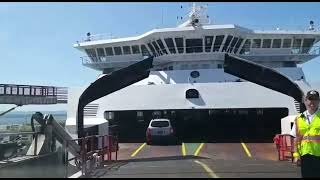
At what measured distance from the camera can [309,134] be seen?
602 centimetres

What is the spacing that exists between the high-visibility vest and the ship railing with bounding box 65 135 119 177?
620cm

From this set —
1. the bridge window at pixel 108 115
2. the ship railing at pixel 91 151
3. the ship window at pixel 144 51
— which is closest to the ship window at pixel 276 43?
the ship window at pixel 144 51

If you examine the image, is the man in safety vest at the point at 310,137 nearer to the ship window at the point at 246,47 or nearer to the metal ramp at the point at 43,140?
the metal ramp at the point at 43,140

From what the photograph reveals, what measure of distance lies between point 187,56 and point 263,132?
19.6ft

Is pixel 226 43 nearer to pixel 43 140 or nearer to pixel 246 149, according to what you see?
→ pixel 246 149

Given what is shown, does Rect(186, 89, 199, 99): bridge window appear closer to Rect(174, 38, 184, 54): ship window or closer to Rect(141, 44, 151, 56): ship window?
Rect(174, 38, 184, 54): ship window

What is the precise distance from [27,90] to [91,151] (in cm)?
3490

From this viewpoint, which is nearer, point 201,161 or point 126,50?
point 201,161

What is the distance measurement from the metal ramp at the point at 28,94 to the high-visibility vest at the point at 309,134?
37588mm

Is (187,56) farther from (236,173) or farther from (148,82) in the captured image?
(236,173)

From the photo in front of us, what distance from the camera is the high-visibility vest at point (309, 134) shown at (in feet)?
19.6

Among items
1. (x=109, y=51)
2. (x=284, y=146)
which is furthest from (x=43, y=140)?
(x=109, y=51)

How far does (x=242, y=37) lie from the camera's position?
27.6m

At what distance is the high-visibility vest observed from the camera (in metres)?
5.99
